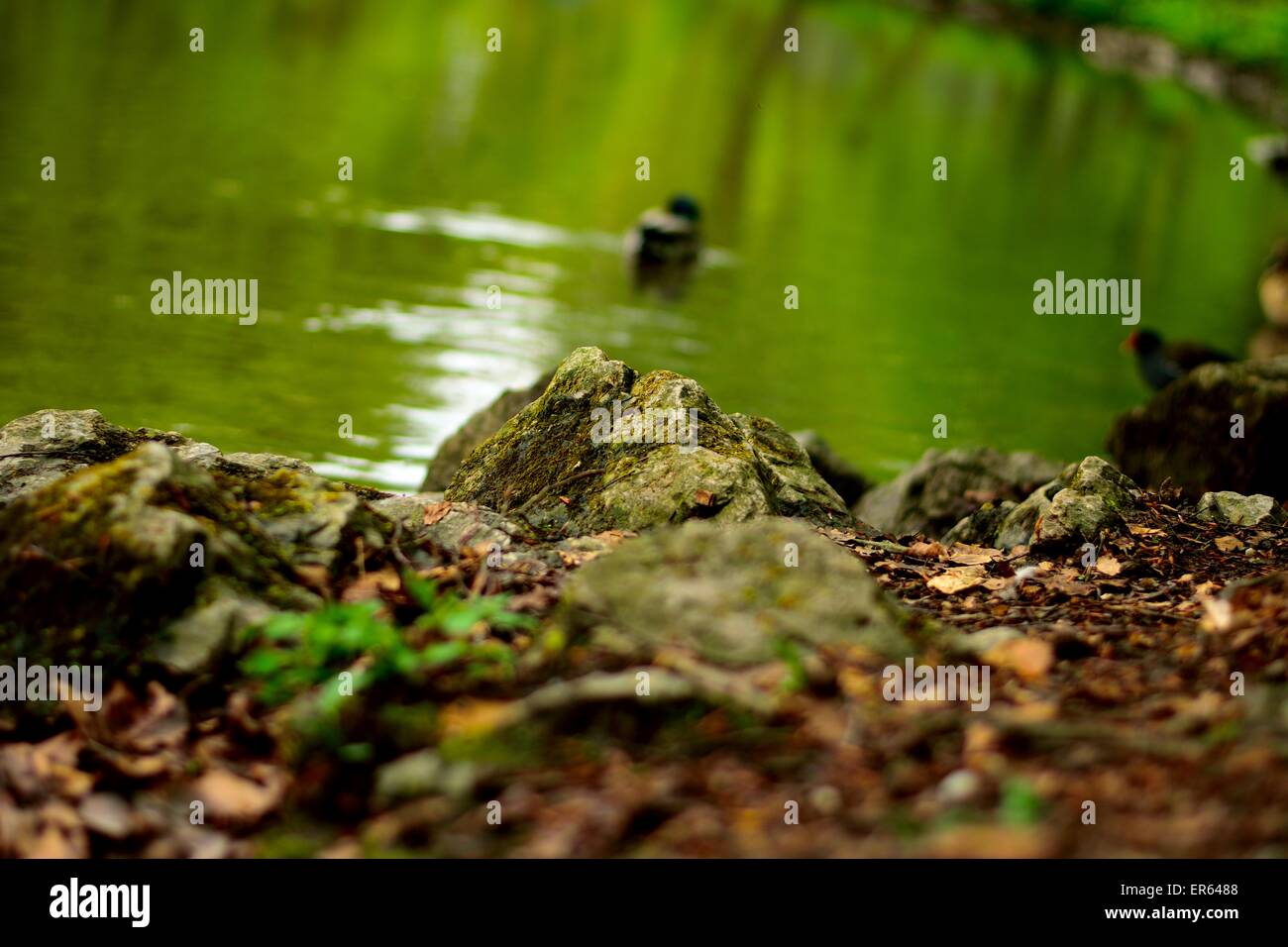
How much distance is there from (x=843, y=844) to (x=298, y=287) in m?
11.9

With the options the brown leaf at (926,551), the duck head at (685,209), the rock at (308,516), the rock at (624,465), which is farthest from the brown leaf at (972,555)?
the duck head at (685,209)

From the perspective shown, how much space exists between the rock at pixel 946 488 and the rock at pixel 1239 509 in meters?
1.73

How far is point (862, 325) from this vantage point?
53.5 feet

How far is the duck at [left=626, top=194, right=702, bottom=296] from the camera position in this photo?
56.3ft

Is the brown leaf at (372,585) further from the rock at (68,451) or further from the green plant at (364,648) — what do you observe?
the rock at (68,451)

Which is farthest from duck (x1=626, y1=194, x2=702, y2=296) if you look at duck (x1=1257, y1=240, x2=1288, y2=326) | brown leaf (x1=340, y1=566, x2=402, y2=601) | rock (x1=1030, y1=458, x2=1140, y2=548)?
brown leaf (x1=340, y1=566, x2=402, y2=601)

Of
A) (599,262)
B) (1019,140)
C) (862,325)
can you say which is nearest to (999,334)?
(862,325)

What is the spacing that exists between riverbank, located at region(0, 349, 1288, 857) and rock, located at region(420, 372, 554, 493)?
3.04 m

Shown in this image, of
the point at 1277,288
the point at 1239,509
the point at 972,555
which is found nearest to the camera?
the point at 972,555

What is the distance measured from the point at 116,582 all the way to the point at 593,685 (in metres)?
1.66

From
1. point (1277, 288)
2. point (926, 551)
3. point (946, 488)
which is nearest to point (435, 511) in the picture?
point (926, 551)

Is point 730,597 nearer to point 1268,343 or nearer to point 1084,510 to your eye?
point 1084,510

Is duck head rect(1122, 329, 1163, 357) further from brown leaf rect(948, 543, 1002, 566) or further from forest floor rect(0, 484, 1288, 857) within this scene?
forest floor rect(0, 484, 1288, 857)

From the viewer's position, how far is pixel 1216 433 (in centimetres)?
983
